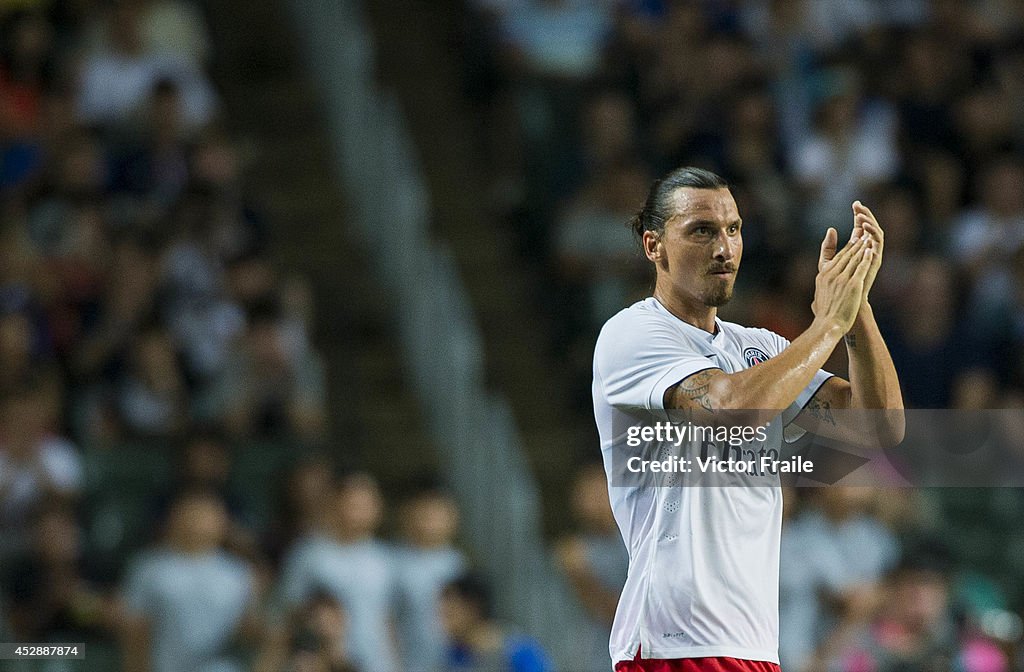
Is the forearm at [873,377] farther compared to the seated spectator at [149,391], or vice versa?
the seated spectator at [149,391]

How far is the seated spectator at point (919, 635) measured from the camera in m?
8.41

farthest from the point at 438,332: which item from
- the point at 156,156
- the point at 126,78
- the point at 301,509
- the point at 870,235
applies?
the point at 870,235

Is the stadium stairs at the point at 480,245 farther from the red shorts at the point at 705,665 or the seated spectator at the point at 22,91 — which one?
the red shorts at the point at 705,665

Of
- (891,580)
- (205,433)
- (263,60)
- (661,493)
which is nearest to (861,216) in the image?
(661,493)

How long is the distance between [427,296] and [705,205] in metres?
7.02

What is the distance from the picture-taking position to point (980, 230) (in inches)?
438

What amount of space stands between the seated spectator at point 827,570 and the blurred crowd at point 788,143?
1067 millimetres

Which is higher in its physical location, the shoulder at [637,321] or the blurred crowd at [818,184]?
the blurred crowd at [818,184]

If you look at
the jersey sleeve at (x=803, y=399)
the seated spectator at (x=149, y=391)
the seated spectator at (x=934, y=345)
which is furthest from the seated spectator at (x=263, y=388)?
the jersey sleeve at (x=803, y=399)

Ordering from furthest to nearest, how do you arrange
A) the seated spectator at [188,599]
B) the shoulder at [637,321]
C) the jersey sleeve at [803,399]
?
the seated spectator at [188,599]
the jersey sleeve at [803,399]
the shoulder at [637,321]

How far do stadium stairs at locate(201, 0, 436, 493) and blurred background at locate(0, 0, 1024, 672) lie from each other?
3cm

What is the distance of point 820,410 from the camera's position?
479 centimetres

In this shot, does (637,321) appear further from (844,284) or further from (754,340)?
(844,284)

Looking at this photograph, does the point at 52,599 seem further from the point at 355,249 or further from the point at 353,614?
the point at 355,249
